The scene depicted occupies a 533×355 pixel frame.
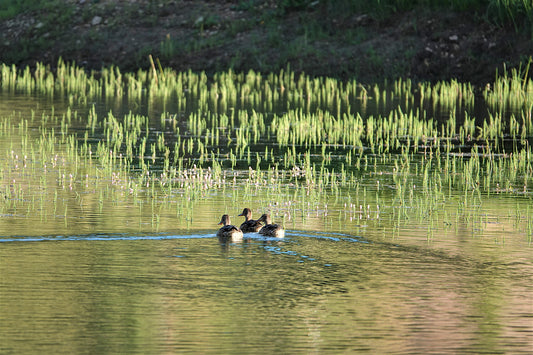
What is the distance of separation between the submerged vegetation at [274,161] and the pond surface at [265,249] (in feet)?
0.21

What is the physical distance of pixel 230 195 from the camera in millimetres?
15594

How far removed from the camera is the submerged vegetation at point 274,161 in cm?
1473

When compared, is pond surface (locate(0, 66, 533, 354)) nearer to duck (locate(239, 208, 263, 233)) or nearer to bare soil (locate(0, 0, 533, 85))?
duck (locate(239, 208, 263, 233))

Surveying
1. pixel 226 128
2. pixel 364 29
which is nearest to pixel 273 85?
pixel 364 29

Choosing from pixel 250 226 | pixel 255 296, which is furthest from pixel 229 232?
pixel 255 296

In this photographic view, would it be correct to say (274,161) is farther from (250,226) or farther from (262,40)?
(262,40)

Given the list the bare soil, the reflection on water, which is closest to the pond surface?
the reflection on water

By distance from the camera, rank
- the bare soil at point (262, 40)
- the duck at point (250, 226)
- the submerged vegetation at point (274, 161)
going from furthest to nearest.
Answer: the bare soil at point (262, 40) → the submerged vegetation at point (274, 161) → the duck at point (250, 226)

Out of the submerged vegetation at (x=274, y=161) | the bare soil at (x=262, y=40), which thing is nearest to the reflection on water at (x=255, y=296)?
the submerged vegetation at (x=274, y=161)

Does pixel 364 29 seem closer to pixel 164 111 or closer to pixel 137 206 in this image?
pixel 164 111

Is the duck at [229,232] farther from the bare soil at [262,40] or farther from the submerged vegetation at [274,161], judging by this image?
the bare soil at [262,40]

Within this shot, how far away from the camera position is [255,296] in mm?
9961

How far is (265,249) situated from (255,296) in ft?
6.76

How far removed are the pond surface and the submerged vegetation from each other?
65 mm
